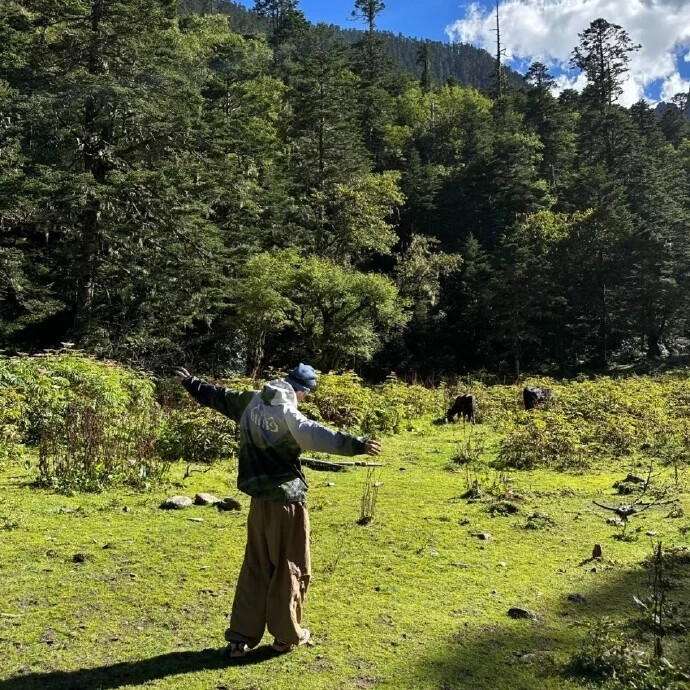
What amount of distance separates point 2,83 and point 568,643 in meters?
18.8

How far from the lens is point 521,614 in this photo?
Answer: 415 cm

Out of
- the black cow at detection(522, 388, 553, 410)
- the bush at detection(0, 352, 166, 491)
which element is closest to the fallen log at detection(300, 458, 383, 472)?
the bush at detection(0, 352, 166, 491)

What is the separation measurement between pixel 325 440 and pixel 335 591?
5.68ft

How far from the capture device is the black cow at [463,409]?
1361 centimetres

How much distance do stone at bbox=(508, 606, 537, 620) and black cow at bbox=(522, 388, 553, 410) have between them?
9.89 meters

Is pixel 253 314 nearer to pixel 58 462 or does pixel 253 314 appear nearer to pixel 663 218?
pixel 58 462

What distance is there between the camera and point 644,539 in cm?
578

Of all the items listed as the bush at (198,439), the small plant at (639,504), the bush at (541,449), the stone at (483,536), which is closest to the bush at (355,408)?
the bush at (198,439)

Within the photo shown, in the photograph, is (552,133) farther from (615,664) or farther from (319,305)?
(615,664)

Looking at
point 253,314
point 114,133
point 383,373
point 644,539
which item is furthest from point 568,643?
point 383,373

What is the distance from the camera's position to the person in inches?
135

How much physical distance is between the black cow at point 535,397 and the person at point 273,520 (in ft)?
36.1

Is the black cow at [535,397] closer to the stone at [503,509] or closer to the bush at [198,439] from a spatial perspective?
the stone at [503,509]

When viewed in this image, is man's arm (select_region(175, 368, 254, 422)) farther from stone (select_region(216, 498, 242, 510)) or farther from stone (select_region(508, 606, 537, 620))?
stone (select_region(216, 498, 242, 510))
